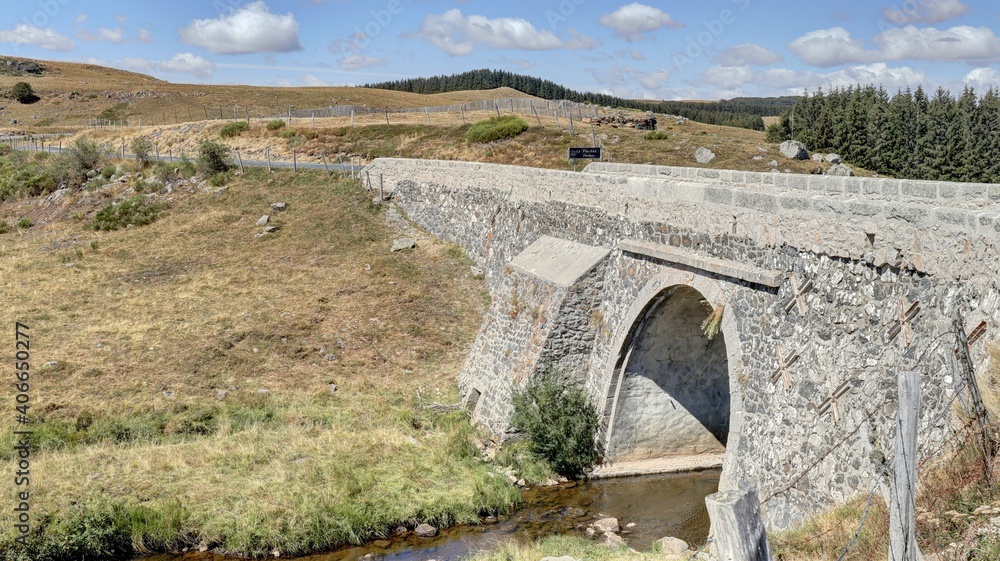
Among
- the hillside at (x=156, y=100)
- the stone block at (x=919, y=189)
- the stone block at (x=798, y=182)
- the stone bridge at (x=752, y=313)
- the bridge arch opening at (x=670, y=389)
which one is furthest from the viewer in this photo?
the hillside at (x=156, y=100)

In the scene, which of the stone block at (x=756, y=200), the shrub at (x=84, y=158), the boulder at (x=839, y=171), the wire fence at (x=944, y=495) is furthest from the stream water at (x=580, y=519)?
the shrub at (x=84, y=158)

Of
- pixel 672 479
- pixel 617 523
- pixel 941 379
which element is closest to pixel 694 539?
pixel 617 523

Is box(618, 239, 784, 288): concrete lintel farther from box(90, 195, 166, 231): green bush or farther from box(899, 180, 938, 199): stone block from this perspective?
box(90, 195, 166, 231): green bush

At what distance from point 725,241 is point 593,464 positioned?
675cm

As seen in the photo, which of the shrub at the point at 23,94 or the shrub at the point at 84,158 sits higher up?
the shrub at the point at 23,94

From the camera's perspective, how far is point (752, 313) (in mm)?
12992

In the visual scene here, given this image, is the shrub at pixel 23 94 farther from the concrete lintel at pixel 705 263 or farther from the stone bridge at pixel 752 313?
the concrete lintel at pixel 705 263

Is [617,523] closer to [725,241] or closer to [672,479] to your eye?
[672,479]

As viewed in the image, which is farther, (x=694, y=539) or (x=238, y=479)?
(x=238, y=479)

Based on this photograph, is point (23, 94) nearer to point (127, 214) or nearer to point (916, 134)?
point (127, 214)

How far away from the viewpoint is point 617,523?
51.1ft

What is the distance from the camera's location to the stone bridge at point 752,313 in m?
9.43

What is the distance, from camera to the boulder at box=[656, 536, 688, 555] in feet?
44.9

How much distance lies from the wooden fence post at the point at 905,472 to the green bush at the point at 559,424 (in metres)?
11.4
